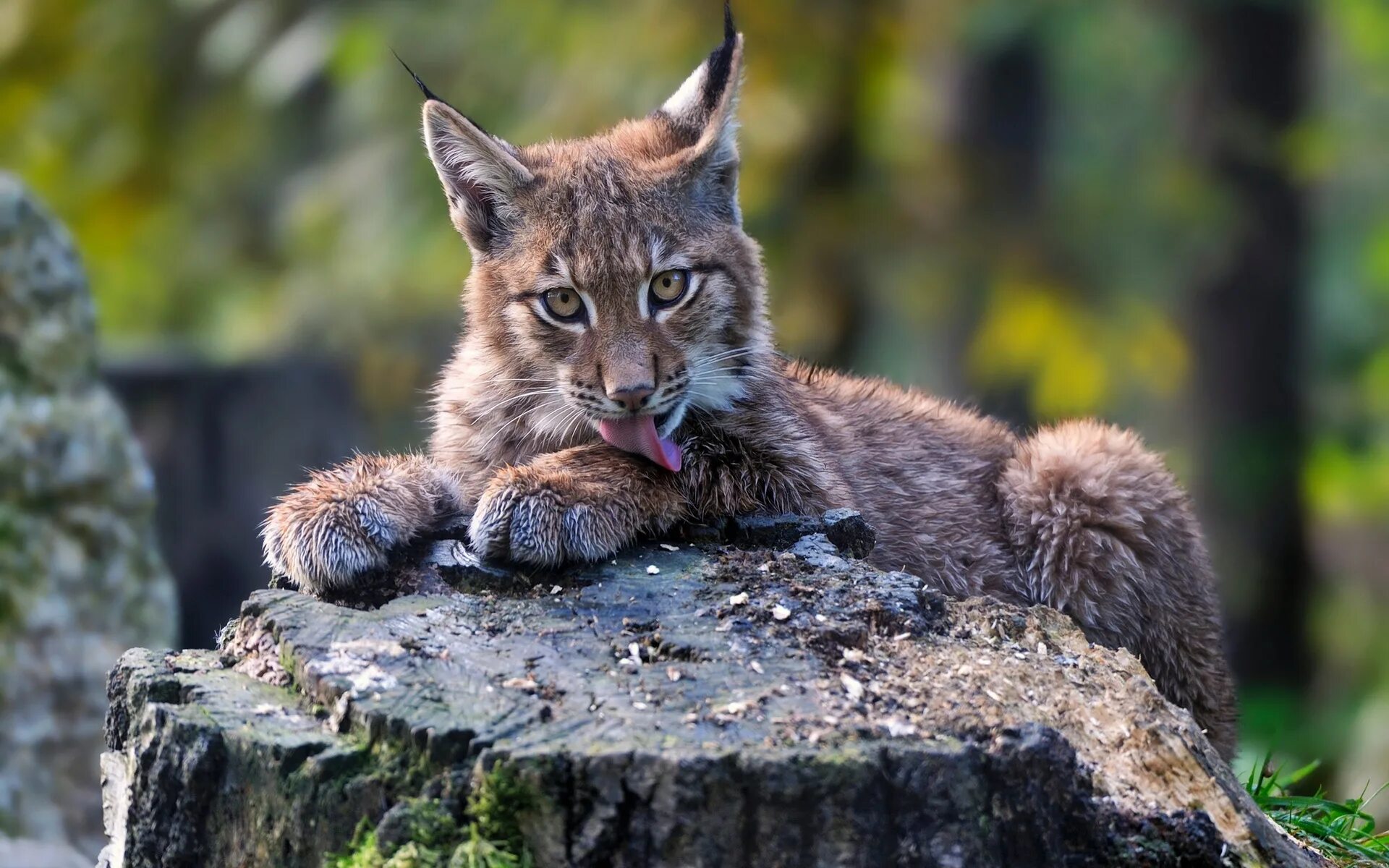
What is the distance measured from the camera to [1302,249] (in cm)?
1373

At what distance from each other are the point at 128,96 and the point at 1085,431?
9.34m

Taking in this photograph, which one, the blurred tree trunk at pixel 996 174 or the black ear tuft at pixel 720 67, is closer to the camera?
the black ear tuft at pixel 720 67

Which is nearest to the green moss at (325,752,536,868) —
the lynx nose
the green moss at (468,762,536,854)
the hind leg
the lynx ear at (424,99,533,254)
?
the green moss at (468,762,536,854)

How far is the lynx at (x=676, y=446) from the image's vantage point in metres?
4.90

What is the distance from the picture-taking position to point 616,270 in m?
5.33

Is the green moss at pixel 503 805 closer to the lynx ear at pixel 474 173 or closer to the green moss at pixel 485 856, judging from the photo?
the green moss at pixel 485 856

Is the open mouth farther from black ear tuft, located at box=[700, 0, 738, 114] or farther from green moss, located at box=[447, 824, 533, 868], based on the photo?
green moss, located at box=[447, 824, 533, 868]

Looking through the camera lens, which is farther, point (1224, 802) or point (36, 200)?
point (36, 200)

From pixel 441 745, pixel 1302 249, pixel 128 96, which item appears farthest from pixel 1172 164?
pixel 441 745

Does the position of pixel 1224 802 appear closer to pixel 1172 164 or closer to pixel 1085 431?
pixel 1085 431

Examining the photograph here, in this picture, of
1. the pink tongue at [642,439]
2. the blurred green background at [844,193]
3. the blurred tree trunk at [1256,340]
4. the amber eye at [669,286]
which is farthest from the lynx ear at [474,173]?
the blurred tree trunk at [1256,340]

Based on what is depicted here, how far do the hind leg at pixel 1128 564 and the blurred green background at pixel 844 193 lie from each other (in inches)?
155

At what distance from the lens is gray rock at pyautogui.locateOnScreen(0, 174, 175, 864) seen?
6.17 meters

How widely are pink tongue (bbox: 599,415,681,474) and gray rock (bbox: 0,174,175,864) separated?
2.63 metres
